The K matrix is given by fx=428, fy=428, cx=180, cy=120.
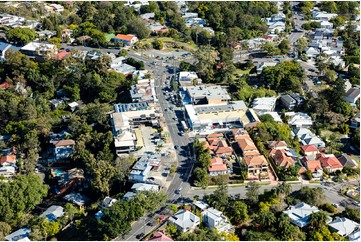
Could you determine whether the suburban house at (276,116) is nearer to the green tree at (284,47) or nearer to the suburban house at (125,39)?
the green tree at (284,47)

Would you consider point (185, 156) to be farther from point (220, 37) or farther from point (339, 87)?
point (220, 37)

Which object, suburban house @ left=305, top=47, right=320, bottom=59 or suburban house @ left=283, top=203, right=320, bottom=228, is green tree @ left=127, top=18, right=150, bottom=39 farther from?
suburban house @ left=283, top=203, right=320, bottom=228

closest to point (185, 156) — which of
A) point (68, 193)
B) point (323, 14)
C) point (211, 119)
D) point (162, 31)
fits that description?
point (211, 119)

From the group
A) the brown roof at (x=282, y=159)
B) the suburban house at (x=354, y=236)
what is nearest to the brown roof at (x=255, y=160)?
the brown roof at (x=282, y=159)

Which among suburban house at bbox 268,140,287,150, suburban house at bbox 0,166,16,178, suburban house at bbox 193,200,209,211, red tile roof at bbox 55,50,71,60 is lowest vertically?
suburban house at bbox 0,166,16,178

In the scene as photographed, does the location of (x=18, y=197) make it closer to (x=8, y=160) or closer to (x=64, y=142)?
(x=8, y=160)

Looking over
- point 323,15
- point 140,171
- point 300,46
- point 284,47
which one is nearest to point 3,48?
point 140,171

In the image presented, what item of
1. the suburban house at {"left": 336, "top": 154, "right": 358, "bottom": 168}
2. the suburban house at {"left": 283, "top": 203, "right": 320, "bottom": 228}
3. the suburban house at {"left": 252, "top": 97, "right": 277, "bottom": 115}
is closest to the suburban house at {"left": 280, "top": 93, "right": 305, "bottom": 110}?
the suburban house at {"left": 252, "top": 97, "right": 277, "bottom": 115}
